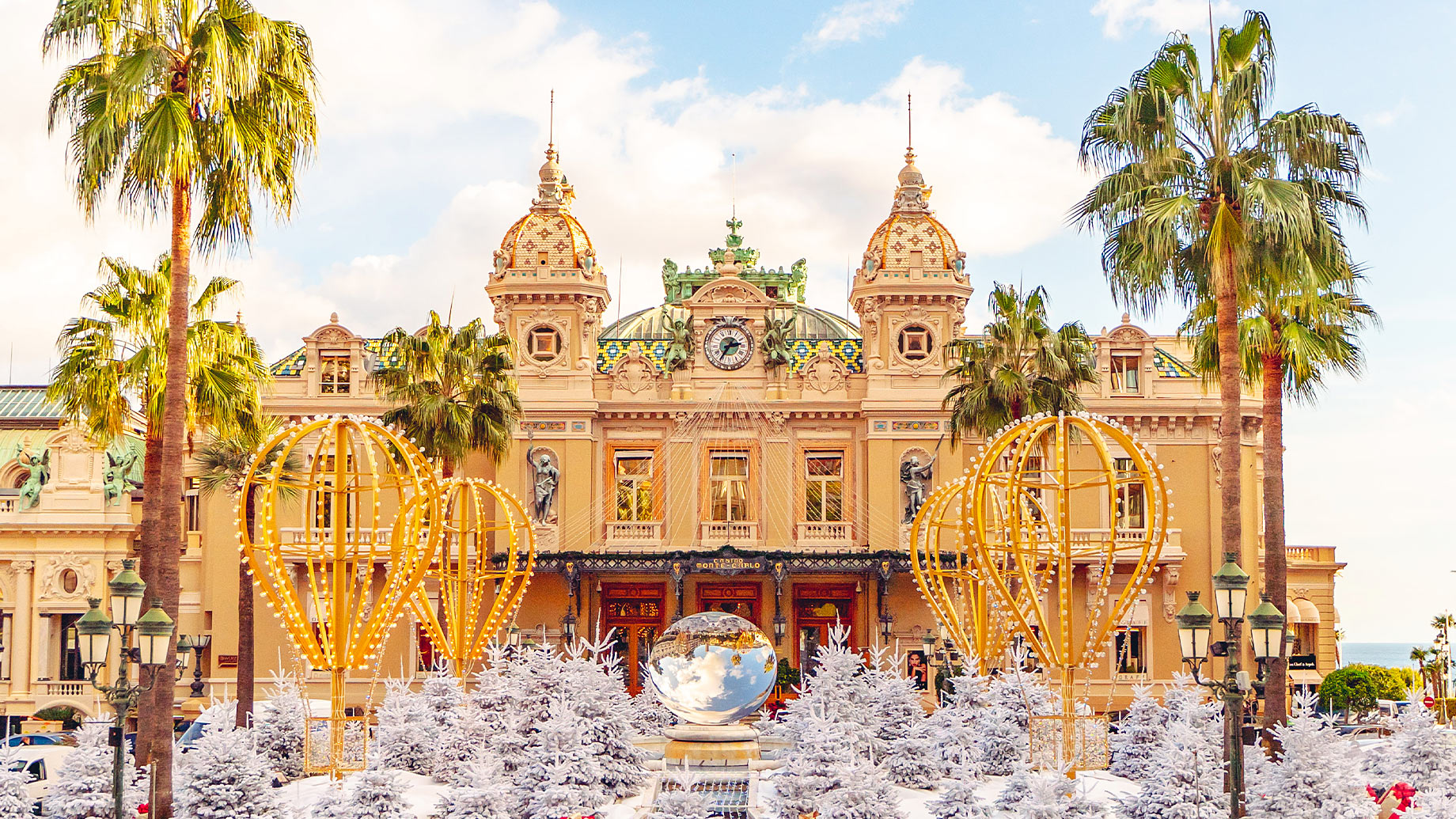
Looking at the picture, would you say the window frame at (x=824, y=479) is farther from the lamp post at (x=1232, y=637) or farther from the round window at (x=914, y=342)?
the lamp post at (x=1232, y=637)

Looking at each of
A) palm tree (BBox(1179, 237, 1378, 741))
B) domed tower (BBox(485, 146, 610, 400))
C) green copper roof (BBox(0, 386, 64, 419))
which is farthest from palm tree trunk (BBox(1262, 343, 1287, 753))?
green copper roof (BBox(0, 386, 64, 419))

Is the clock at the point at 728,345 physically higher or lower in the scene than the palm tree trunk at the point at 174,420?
higher

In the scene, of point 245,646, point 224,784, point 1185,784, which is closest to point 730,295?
→ point 245,646

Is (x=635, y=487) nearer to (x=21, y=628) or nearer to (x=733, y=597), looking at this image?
(x=733, y=597)

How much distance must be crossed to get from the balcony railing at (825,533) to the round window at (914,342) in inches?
214

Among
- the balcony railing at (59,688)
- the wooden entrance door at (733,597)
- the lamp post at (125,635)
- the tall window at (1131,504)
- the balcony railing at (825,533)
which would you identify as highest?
the tall window at (1131,504)

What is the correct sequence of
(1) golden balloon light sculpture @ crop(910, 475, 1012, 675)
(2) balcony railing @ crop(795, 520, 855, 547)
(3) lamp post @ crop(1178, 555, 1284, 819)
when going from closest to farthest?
(3) lamp post @ crop(1178, 555, 1284, 819) → (1) golden balloon light sculpture @ crop(910, 475, 1012, 675) → (2) balcony railing @ crop(795, 520, 855, 547)

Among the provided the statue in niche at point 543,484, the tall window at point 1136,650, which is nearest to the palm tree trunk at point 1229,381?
the tall window at point 1136,650

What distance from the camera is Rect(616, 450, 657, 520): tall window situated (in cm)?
4438

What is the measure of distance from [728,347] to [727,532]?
5672 millimetres

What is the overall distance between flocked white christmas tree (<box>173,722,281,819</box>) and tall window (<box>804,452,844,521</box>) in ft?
88.0

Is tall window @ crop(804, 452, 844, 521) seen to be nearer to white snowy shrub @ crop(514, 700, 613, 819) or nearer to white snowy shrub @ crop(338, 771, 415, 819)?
white snowy shrub @ crop(514, 700, 613, 819)

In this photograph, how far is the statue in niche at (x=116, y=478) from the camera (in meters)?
45.1

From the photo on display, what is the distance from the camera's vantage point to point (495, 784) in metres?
18.0
